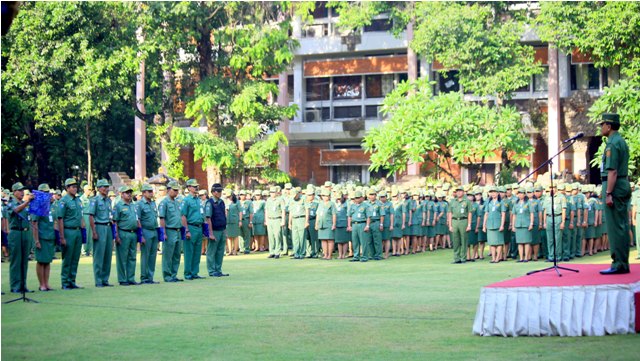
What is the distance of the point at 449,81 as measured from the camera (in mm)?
41531

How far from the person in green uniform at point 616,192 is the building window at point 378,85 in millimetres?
33828

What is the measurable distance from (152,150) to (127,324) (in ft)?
116

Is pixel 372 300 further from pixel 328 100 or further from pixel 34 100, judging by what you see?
pixel 328 100

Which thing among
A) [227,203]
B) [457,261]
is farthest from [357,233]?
[227,203]

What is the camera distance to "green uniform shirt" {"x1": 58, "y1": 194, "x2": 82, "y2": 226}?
1554 centimetres

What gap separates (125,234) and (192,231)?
5.58ft

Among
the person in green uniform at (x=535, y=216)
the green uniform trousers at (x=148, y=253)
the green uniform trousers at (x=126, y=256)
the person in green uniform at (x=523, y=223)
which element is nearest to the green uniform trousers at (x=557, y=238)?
the person in green uniform at (x=535, y=216)

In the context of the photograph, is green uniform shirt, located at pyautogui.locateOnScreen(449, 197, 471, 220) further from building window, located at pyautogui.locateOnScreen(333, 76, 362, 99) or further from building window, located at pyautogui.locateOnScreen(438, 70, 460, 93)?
building window, located at pyautogui.locateOnScreen(333, 76, 362, 99)

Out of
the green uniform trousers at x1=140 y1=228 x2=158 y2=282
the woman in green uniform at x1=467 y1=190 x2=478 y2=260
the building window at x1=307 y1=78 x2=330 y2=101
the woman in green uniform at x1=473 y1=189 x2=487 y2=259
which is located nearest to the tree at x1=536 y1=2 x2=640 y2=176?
the woman in green uniform at x1=473 y1=189 x2=487 y2=259

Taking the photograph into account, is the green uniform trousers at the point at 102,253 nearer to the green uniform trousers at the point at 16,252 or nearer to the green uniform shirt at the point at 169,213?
the green uniform shirt at the point at 169,213

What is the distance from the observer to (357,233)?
904 inches

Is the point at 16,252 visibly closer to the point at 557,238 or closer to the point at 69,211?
the point at 69,211

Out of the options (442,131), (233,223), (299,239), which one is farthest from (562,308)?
(442,131)

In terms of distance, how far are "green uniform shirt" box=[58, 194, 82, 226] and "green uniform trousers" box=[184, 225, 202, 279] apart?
7.45 feet
